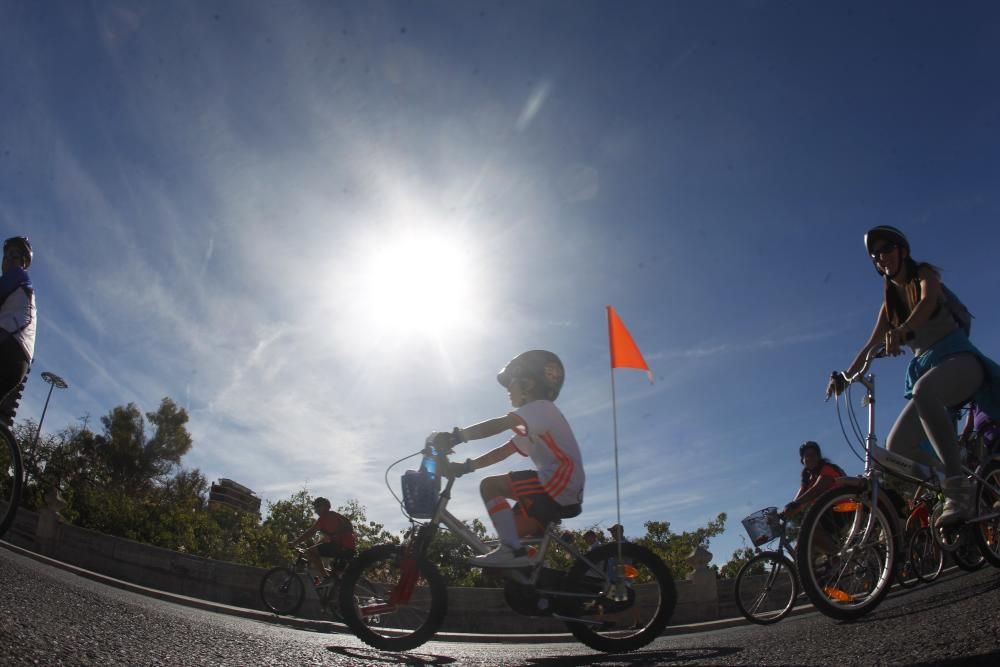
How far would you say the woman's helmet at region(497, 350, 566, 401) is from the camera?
3.58 metres

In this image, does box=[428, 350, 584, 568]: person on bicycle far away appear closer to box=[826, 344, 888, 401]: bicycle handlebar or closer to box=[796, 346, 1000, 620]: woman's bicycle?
box=[796, 346, 1000, 620]: woman's bicycle

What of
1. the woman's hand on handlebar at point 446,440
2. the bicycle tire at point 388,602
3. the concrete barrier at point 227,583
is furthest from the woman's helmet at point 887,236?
the concrete barrier at point 227,583

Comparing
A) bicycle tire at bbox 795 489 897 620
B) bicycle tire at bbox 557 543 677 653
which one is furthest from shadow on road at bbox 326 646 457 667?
bicycle tire at bbox 795 489 897 620

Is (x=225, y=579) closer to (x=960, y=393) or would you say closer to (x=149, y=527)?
(x=149, y=527)

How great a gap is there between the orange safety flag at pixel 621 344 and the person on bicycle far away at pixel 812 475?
11.1 feet

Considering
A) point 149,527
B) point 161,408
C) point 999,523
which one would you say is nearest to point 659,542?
point 149,527

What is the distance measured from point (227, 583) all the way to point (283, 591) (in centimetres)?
327

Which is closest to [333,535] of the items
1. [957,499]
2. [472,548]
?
[472,548]

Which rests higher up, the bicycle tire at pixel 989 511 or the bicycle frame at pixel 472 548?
the bicycle tire at pixel 989 511

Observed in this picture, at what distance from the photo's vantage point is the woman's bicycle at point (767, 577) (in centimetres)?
638

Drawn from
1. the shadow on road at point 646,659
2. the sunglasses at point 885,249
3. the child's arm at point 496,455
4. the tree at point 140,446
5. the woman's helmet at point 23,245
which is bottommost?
the shadow on road at point 646,659

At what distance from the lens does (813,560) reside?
2896 mm

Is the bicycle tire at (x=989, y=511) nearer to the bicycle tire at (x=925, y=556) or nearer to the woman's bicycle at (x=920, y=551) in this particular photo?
the woman's bicycle at (x=920, y=551)

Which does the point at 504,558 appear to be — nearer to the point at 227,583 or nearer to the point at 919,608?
the point at 919,608
